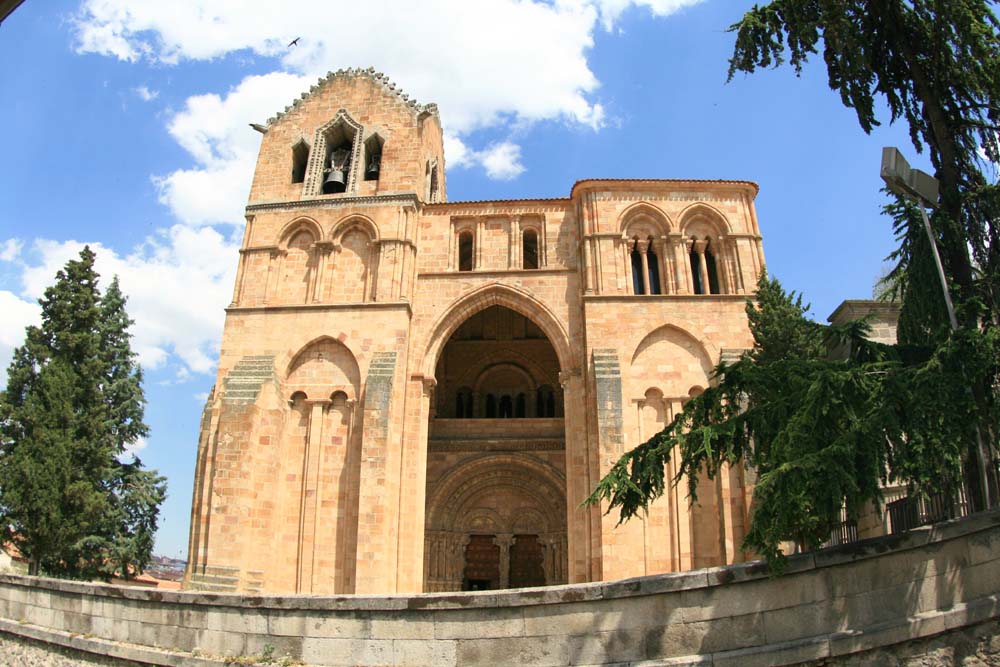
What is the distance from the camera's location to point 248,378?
17.2 m

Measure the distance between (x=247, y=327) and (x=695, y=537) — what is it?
11.8 m

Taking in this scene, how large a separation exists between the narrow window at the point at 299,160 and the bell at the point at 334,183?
38.6 inches

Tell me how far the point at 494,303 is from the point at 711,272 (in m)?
5.68

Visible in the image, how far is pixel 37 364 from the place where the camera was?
1797cm

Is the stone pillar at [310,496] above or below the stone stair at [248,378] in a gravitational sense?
below

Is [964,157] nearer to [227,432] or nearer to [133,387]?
[227,432]

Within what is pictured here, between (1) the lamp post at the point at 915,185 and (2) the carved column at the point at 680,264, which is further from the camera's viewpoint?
(2) the carved column at the point at 680,264

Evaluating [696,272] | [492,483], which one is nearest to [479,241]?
[696,272]

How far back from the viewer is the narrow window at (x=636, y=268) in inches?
732

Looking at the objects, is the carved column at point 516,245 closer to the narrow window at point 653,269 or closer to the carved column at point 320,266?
the narrow window at point 653,269

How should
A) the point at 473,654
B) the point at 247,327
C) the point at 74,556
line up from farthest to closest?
the point at 247,327 → the point at 74,556 → the point at 473,654

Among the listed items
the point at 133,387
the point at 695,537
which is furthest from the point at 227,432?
the point at 695,537

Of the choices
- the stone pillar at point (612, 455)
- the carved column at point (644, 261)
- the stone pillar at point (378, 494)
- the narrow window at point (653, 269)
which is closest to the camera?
the stone pillar at point (612, 455)

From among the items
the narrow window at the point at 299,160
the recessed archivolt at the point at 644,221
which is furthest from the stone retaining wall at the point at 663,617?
the narrow window at the point at 299,160
